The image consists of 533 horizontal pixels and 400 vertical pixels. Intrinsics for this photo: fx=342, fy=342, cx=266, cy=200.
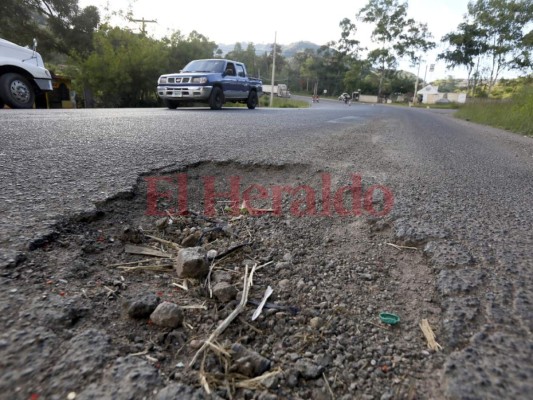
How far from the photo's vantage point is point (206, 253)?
1480mm

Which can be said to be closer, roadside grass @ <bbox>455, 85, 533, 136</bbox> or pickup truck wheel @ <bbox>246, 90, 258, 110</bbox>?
roadside grass @ <bbox>455, 85, 533, 136</bbox>

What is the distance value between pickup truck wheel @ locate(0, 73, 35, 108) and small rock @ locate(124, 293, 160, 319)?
8.97m

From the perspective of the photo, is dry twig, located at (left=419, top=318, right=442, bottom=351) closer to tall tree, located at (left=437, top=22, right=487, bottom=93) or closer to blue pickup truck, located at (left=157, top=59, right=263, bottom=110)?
blue pickup truck, located at (left=157, top=59, right=263, bottom=110)

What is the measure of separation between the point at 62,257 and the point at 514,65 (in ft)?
114

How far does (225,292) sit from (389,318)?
547mm

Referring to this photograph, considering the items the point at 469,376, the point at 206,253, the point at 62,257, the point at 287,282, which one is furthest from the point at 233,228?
the point at 469,376

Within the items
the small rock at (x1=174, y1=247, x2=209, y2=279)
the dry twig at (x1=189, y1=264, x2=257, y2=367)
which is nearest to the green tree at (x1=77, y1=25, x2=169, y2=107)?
the small rock at (x1=174, y1=247, x2=209, y2=279)

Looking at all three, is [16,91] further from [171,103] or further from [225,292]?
[225,292]

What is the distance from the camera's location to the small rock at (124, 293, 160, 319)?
105cm

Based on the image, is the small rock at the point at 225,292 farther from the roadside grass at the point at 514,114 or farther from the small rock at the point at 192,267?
the roadside grass at the point at 514,114

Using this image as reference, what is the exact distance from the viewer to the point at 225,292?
1.20 meters

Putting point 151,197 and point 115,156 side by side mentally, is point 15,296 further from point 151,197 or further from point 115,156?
point 115,156

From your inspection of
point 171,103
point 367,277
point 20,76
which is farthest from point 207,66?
point 367,277

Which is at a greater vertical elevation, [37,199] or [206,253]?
[37,199]
